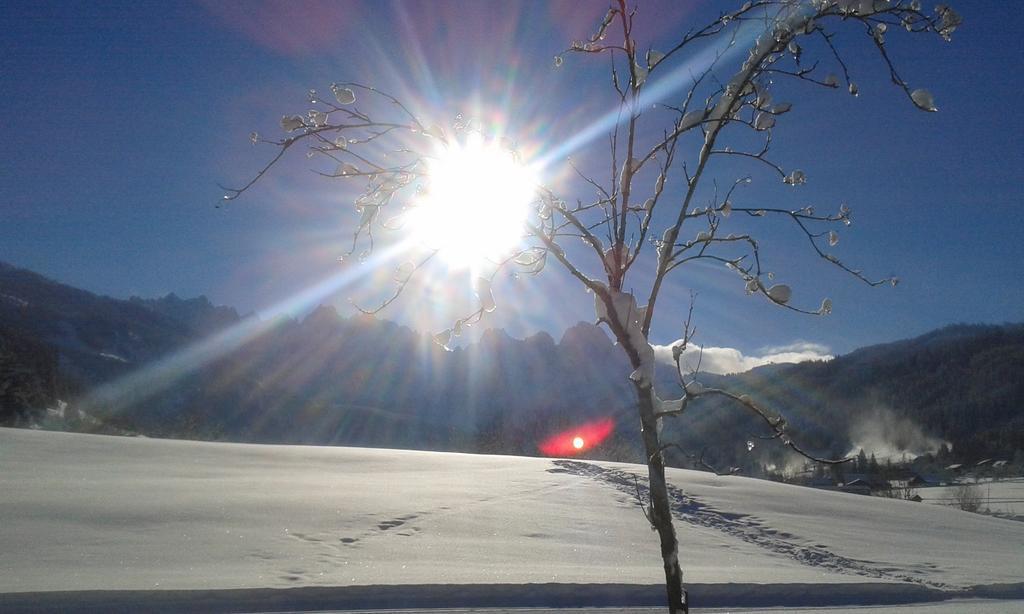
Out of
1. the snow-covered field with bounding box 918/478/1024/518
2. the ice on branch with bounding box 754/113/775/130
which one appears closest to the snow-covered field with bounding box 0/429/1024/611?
the ice on branch with bounding box 754/113/775/130

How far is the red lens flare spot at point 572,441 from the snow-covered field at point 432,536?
29.9 m

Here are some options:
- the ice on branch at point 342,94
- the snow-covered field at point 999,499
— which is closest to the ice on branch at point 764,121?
the ice on branch at point 342,94

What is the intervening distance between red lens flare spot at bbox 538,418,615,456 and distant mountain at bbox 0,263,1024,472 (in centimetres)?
116

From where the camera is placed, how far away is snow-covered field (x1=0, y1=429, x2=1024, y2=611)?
188 inches

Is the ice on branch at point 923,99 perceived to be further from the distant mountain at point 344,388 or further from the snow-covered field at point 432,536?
the distant mountain at point 344,388

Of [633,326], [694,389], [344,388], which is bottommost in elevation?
[694,389]

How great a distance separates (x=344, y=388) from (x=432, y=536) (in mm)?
123504

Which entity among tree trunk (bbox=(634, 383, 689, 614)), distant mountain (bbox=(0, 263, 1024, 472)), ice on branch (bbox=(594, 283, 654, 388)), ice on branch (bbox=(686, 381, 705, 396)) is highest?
distant mountain (bbox=(0, 263, 1024, 472))

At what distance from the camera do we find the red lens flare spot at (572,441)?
41.9 metres

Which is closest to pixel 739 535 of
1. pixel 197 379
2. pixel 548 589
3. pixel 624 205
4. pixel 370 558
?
pixel 548 589

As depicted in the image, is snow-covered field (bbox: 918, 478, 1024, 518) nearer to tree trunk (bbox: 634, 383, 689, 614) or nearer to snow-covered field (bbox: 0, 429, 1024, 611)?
snow-covered field (bbox: 0, 429, 1024, 611)

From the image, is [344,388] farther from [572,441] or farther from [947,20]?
[947,20]

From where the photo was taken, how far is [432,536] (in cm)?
646

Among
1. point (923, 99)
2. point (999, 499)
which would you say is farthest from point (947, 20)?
point (999, 499)
